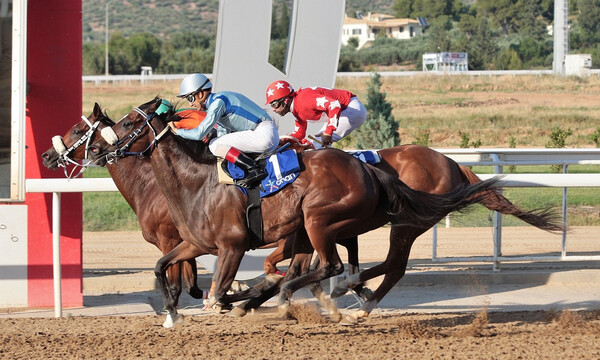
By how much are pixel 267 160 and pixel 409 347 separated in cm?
139

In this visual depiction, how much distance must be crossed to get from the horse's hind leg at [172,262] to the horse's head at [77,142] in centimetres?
78

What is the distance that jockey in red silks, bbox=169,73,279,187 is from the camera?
5344mm

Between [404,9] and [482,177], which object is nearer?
[482,177]

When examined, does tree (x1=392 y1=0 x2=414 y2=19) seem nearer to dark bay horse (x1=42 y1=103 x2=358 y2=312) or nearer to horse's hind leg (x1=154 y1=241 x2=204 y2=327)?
dark bay horse (x1=42 y1=103 x2=358 y2=312)

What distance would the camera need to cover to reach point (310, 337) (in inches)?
209

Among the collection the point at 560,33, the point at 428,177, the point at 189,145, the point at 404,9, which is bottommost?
the point at 428,177

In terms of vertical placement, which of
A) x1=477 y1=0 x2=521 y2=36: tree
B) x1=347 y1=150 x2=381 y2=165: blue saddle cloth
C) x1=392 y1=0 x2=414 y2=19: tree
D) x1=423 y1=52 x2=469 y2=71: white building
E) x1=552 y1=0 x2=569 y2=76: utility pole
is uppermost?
x1=392 y1=0 x2=414 y2=19: tree

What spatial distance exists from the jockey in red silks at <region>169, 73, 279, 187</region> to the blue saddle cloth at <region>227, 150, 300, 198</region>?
36mm

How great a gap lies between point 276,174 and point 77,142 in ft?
4.08

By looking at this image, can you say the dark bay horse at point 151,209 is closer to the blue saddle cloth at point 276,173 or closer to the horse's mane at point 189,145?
the horse's mane at point 189,145

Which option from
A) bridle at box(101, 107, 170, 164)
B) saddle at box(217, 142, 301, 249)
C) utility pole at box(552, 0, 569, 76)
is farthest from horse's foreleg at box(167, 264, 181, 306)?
utility pole at box(552, 0, 569, 76)

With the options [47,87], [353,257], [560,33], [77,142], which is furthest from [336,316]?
[560,33]

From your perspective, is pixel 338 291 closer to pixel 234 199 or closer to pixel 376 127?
pixel 234 199

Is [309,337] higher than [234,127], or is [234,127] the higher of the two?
[234,127]
